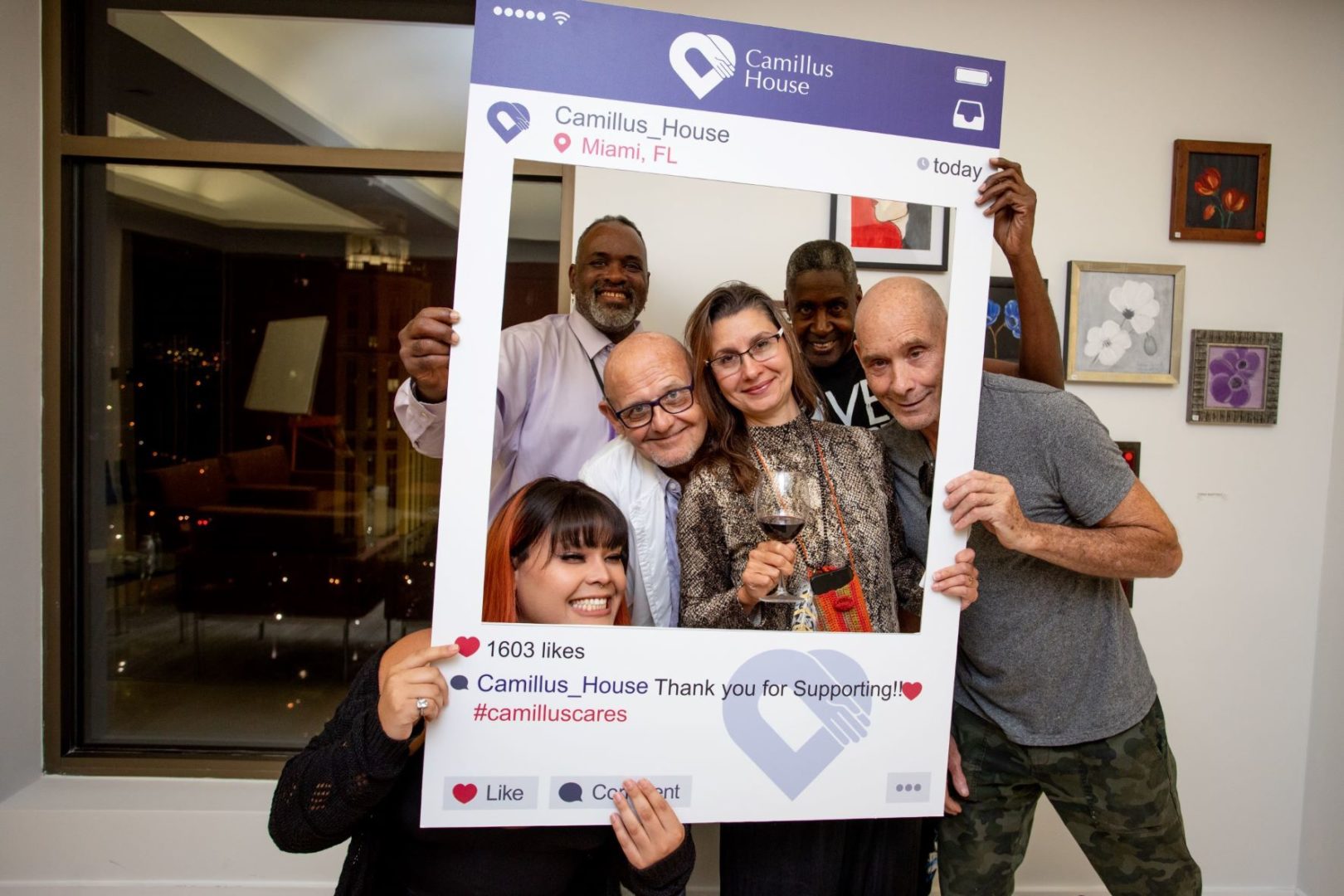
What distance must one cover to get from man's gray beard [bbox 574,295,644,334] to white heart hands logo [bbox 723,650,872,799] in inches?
38.3

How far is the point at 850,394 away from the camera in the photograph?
2014mm

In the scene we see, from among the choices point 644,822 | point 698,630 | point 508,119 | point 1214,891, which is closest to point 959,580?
point 698,630

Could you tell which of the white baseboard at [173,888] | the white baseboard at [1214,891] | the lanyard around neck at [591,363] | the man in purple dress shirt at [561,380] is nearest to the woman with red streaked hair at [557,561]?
the man in purple dress shirt at [561,380]

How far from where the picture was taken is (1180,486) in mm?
2777

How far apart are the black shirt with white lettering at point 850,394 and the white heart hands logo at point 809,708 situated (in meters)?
0.72

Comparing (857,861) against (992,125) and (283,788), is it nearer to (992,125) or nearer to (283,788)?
(283,788)

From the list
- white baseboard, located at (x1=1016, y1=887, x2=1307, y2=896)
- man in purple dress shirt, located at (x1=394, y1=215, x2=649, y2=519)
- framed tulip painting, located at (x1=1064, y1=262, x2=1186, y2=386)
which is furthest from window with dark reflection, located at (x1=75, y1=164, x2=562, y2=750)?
white baseboard, located at (x1=1016, y1=887, x2=1307, y2=896)

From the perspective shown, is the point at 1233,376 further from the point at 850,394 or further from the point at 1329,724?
the point at 850,394

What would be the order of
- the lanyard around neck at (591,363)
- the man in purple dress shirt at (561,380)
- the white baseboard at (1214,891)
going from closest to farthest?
1. the man in purple dress shirt at (561,380)
2. the lanyard around neck at (591,363)
3. the white baseboard at (1214,891)

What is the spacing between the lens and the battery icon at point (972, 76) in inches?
56.5

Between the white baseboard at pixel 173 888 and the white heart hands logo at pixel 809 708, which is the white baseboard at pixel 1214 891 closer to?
the white baseboard at pixel 173 888

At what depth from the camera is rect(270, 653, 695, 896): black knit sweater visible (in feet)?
4.58

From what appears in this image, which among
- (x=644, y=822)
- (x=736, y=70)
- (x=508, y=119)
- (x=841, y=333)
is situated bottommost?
(x=644, y=822)

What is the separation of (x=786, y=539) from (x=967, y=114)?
86cm
